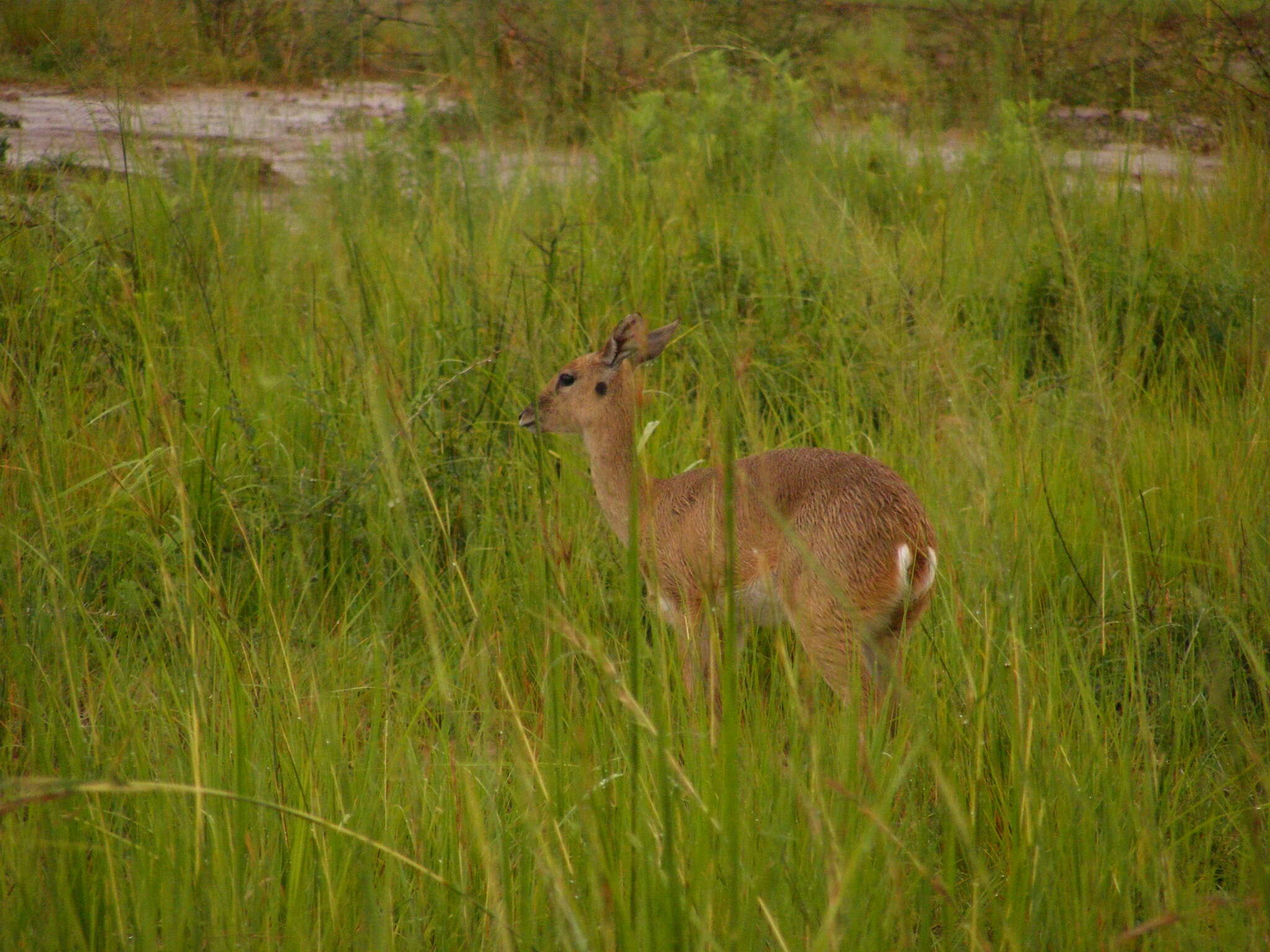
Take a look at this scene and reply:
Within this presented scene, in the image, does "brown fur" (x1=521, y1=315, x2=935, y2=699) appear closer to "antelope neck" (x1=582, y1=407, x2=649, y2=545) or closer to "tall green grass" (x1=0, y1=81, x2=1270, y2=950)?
"tall green grass" (x1=0, y1=81, x2=1270, y2=950)

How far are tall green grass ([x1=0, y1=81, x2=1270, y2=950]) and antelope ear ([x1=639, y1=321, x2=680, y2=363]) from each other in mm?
143

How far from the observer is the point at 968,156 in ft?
22.2

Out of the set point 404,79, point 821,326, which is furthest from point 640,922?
point 404,79

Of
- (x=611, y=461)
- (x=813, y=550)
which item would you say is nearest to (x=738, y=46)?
(x=611, y=461)

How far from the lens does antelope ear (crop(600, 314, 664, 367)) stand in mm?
3846

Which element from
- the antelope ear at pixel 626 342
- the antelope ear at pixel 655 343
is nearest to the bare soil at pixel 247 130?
the antelope ear at pixel 626 342

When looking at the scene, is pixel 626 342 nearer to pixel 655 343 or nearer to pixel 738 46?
pixel 655 343

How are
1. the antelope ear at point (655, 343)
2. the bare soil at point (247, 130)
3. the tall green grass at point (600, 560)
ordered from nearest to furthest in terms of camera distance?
the tall green grass at point (600, 560), the antelope ear at point (655, 343), the bare soil at point (247, 130)

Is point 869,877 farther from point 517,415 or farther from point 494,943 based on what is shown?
point 517,415

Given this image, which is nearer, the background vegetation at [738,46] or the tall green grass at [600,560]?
the tall green grass at [600,560]

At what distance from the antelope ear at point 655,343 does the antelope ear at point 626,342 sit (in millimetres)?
20

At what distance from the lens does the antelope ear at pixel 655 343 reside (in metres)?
3.97

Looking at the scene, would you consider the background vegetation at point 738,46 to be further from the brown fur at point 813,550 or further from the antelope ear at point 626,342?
the brown fur at point 813,550

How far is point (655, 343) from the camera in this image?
4.00 metres
